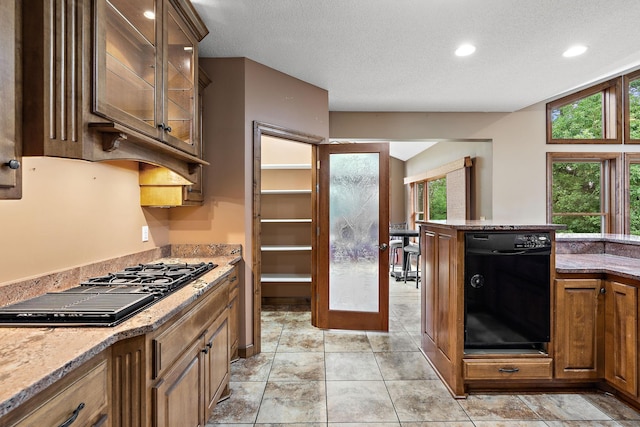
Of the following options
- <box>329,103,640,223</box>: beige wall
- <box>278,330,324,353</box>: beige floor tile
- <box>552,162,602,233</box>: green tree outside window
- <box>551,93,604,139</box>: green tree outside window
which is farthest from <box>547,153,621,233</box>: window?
<box>278,330,324,353</box>: beige floor tile

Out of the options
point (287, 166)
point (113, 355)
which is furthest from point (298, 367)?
point (287, 166)

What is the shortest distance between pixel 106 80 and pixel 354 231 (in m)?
2.78

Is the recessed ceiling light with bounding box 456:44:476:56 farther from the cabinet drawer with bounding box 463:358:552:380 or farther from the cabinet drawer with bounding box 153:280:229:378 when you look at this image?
the cabinet drawer with bounding box 153:280:229:378

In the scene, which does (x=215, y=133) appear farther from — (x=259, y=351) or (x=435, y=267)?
(x=435, y=267)

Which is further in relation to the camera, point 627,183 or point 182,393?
point 627,183

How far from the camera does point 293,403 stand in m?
2.22

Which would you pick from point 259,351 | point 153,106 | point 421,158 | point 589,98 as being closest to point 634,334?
point 259,351

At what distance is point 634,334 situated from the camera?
2.07m

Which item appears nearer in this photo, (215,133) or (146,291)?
(146,291)

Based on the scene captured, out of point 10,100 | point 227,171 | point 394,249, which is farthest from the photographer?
point 394,249

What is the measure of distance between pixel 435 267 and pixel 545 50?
2.15 metres

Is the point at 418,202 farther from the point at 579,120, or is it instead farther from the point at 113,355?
the point at 113,355

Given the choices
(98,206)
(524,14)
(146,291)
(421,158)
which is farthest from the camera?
(421,158)

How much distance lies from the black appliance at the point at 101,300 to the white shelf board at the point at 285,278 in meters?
2.39
